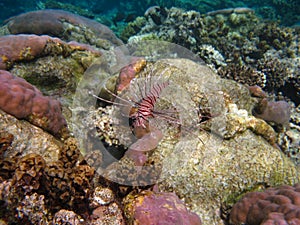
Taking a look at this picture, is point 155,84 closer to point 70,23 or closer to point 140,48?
point 140,48

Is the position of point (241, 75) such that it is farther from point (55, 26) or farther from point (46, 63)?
point (55, 26)

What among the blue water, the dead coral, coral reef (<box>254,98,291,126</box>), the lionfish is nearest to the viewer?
the lionfish

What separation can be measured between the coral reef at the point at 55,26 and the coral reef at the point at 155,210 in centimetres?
647

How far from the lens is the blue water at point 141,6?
49.0 feet

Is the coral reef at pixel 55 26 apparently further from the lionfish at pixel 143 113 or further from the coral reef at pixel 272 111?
the coral reef at pixel 272 111

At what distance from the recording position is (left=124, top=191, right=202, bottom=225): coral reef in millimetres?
2361

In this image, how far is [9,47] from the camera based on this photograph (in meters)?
4.22

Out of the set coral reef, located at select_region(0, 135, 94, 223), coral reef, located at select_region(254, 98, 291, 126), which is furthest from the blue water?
coral reef, located at select_region(0, 135, 94, 223)

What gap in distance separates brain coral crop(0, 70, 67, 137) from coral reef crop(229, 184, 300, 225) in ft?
9.47

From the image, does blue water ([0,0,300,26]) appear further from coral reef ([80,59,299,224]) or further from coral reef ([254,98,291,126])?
coral reef ([80,59,299,224])

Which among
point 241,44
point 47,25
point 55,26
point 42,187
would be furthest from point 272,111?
point 47,25

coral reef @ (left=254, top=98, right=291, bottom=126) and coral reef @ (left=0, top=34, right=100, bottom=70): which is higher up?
coral reef @ (left=0, top=34, right=100, bottom=70)

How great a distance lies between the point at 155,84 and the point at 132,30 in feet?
28.4

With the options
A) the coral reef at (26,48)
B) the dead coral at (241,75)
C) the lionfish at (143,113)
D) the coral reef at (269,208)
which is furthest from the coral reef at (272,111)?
the coral reef at (26,48)
